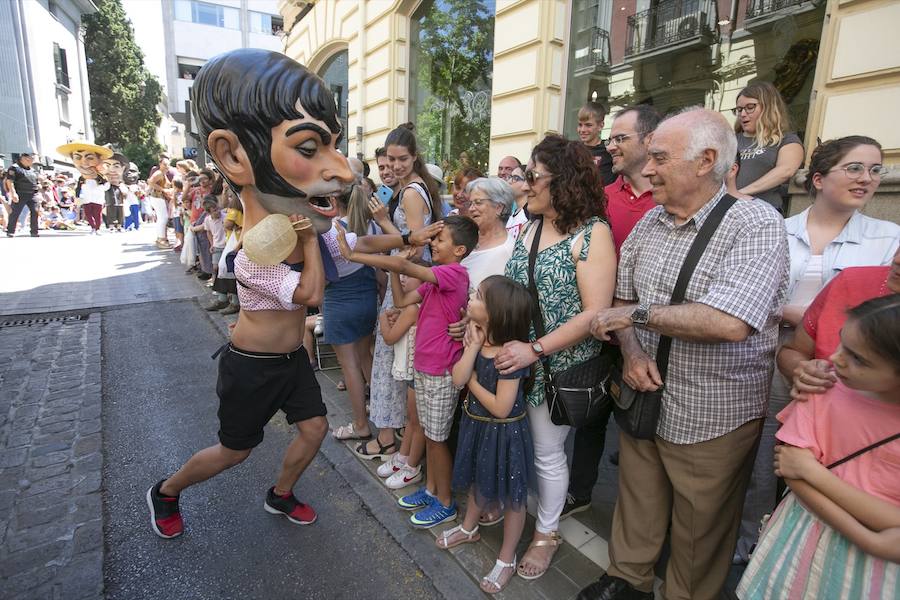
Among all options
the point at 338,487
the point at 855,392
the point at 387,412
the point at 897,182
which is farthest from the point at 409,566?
the point at 897,182

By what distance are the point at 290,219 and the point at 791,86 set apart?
4.43 metres

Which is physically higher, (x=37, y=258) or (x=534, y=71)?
(x=534, y=71)

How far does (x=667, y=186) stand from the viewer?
1.79 meters

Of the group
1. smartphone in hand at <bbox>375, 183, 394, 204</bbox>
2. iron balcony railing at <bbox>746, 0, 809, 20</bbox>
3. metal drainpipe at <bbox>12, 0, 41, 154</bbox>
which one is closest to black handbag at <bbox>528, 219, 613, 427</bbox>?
smartphone in hand at <bbox>375, 183, 394, 204</bbox>

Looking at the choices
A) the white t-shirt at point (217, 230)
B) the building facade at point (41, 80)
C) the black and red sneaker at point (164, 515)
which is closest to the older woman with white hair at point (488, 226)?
the black and red sneaker at point (164, 515)

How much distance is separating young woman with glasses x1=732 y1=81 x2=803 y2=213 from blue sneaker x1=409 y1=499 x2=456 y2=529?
265cm

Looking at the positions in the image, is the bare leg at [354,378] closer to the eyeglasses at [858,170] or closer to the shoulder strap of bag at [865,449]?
the shoulder strap of bag at [865,449]

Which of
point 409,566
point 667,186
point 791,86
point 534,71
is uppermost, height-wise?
point 534,71

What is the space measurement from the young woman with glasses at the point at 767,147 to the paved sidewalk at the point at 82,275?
738 cm

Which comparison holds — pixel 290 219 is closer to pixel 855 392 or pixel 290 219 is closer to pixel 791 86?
pixel 855 392

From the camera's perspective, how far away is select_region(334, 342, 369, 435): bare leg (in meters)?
3.33

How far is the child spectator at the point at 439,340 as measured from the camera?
246 centimetres

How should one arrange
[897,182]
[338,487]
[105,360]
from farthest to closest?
[105,360], [897,182], [338,487]

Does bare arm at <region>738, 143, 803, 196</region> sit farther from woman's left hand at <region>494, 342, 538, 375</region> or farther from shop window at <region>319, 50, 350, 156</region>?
shop window at <region>319, 50, 350, 156</region>
